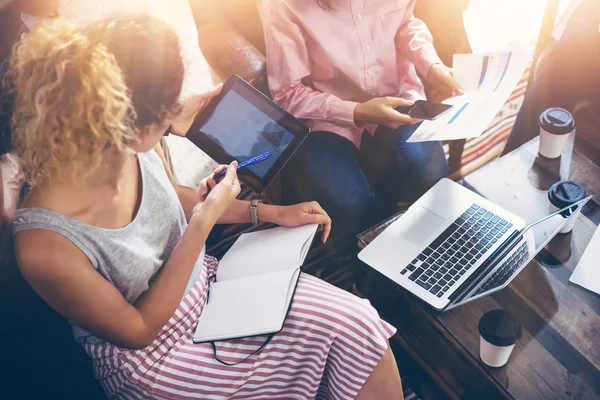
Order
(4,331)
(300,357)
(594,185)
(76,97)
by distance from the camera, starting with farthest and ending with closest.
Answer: (594,185)
(300,357)
(4,331)
(76,97)

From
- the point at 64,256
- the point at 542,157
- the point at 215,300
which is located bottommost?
the point at 542,157

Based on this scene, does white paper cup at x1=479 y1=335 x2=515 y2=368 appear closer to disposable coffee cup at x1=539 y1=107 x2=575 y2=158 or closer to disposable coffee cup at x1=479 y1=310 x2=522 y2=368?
disposable coffee cup at x1=479 y1=310 x2=522 y2=368

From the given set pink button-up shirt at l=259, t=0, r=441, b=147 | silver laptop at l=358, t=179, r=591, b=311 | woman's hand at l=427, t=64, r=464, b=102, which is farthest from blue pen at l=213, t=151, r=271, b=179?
woman's hand at l=427, t=64, r=464, b=102

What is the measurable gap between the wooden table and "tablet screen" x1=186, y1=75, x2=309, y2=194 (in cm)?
31

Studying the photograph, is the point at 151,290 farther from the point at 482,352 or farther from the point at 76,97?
the point at 482,352

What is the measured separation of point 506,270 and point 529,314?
113 millimetres

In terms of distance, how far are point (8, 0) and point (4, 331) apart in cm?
92

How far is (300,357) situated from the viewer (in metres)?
1.14

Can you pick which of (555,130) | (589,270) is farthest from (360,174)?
(589,270)

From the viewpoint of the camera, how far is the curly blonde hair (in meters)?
0.90

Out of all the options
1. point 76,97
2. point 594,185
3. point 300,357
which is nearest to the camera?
point 76,97

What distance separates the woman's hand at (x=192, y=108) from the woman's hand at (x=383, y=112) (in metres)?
0.41

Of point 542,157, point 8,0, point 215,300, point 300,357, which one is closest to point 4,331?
point 215,300

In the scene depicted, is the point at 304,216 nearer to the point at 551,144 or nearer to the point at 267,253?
the point at 267,253
